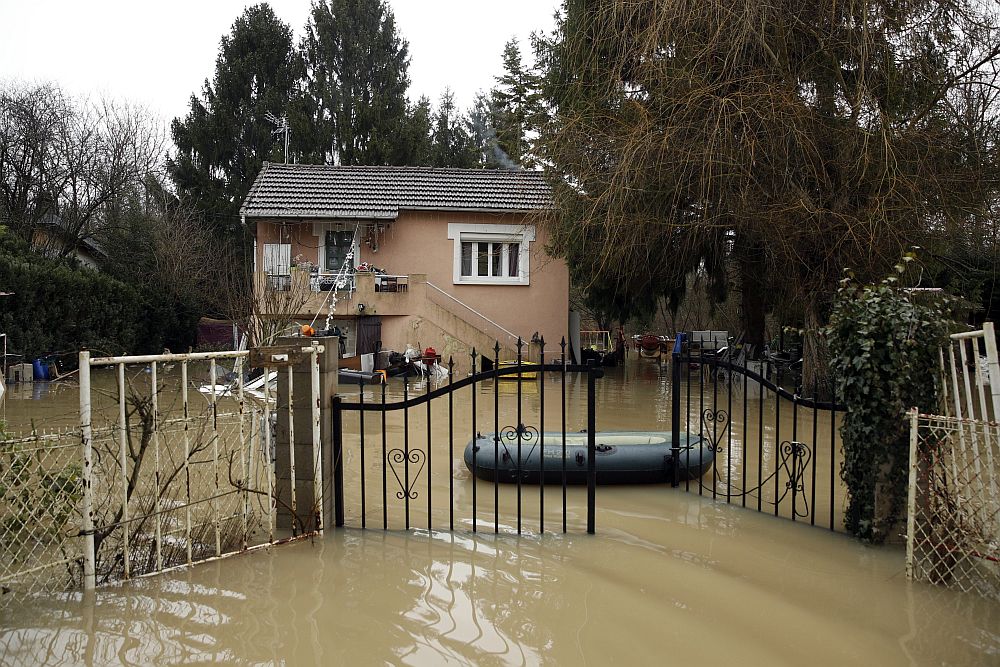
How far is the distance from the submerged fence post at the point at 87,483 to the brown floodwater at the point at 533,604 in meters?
0.19

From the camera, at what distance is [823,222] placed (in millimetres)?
12633

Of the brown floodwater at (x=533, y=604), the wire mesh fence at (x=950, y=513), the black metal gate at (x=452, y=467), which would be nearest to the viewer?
the brown floodwater at (x=533, y=604)

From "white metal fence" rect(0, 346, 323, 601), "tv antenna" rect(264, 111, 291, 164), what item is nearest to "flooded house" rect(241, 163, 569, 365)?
"tv antenna" rect(264, 111, 291, 164)

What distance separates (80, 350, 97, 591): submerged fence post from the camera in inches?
189

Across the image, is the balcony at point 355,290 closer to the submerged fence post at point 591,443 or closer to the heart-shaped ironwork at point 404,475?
the heart-shaped ironwork at point 404,475

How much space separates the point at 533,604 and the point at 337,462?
2223mm

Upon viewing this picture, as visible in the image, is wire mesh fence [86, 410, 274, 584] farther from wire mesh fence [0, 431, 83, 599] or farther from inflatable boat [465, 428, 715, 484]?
inflatable boat [465, 428, 715, 484]

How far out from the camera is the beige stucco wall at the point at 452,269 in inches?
901

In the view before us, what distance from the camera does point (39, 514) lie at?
5.80 meters

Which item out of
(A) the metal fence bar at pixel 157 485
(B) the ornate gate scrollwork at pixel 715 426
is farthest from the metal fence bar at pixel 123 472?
(B) the ornate gate scrollwork at pixel 715 426

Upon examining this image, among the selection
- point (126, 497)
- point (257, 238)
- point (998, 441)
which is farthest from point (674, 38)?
point (257, 238)

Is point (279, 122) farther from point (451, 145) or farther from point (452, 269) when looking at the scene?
point (452, 269)

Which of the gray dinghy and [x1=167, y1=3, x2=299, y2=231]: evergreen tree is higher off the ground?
[x1=167, y1=3, x2=299, y2=231]: evergreen tree

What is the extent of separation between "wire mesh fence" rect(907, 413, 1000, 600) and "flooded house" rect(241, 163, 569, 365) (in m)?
15.9
